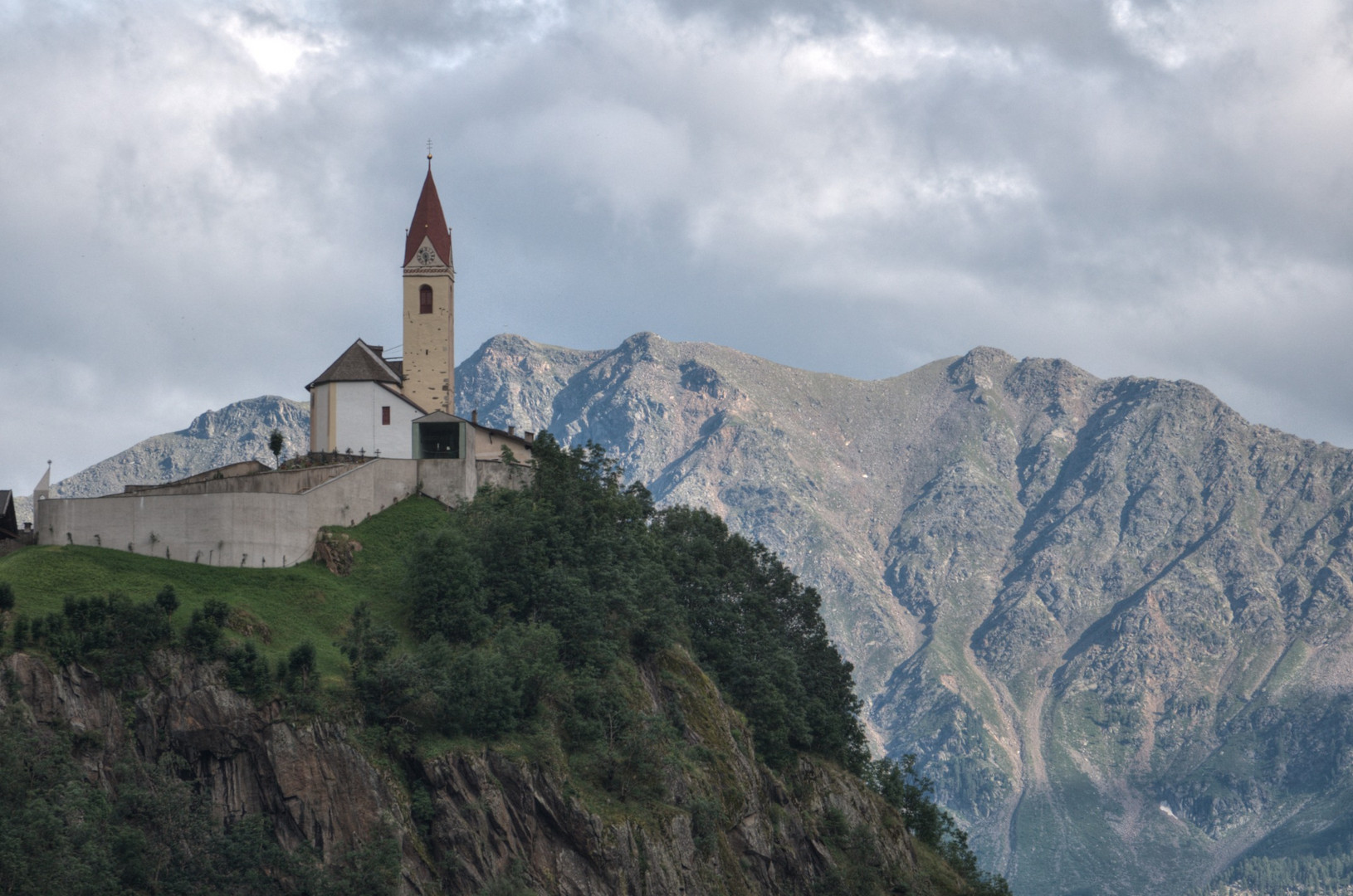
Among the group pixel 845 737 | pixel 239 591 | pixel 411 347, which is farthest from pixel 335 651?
pixel 845 737

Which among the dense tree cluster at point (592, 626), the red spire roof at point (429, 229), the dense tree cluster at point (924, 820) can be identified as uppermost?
the red spire roof at point (429, 229)

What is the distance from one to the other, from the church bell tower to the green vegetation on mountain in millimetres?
13996

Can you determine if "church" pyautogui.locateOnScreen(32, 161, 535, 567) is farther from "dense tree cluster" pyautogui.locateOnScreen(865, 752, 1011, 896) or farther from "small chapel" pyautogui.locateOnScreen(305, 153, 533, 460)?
"dense tree cluster" pyautogui.locateOnScreen(865, 752, 1011, 896)

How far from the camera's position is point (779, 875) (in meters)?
122

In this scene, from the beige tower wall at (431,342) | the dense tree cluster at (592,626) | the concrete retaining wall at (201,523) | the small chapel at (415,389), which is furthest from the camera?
the beige tower wall at (431,342)

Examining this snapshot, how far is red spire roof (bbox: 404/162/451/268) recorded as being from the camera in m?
149

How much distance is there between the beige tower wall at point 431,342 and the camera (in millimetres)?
144125

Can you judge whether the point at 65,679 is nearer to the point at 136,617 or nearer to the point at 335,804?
the point at 136,617

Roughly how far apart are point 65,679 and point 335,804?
14.9 meters

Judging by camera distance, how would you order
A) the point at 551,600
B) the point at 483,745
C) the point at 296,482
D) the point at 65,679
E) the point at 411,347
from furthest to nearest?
1. the point at 411,347
2. the point at 296,482
3. the point at 551,600
4. the point at 483,745
5. the point at 65,679

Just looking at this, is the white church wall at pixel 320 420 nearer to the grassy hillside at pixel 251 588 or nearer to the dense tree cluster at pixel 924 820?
the grassy hillside at pixel 251 588

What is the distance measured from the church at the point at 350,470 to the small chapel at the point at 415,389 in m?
0.09

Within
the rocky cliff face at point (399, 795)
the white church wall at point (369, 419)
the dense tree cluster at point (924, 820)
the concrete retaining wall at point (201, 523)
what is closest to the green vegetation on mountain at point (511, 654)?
the rocky cliff face at point (399, 795)

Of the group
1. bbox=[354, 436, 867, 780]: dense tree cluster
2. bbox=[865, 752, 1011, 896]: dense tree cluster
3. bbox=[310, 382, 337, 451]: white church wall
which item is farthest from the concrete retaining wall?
bbox=[865, 752, 1011, 896]: dense tree cluster
